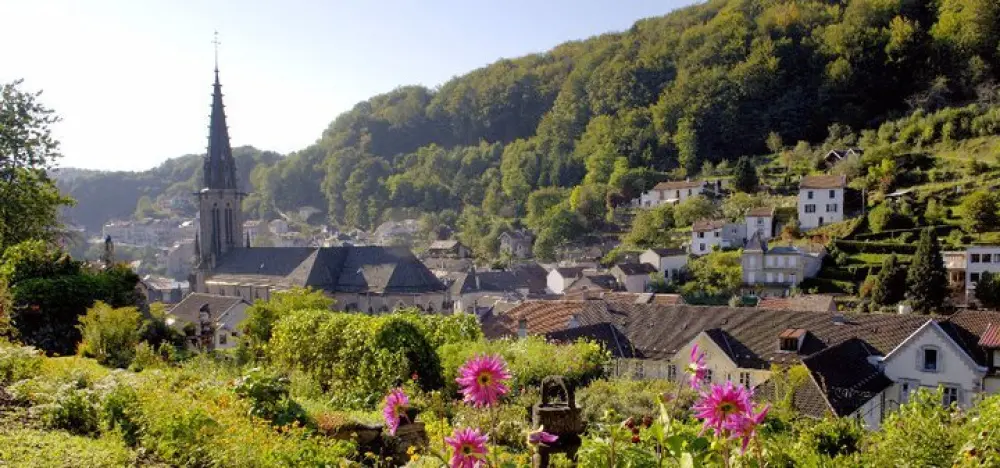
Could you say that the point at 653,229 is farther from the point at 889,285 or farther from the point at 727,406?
the point at 727,406

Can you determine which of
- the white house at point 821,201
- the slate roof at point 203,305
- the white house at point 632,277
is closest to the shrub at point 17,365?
the slate roof at point 203,305

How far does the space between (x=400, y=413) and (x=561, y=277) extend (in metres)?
48.4

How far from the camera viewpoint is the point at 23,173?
47.4ft

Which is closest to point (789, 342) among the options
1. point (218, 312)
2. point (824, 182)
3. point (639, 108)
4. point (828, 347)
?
point (828, 347)

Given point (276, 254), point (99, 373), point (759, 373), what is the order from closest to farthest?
point (99, 373) < point (759, 373) < point (276, 254)

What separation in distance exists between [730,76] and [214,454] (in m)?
88.8

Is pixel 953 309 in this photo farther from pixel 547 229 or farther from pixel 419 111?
pixel 419 111

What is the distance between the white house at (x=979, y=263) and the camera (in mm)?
37812

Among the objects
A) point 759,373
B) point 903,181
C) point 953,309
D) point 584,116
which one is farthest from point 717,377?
point 584,116

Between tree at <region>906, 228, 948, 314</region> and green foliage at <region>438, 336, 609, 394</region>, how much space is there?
30.6 m

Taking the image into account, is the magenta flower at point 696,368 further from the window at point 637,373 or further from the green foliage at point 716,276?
the green foliage at point 716,276

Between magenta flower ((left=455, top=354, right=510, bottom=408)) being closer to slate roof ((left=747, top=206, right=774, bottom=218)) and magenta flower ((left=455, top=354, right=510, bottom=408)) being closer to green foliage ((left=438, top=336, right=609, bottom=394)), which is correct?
green foliage ((left=438, top=336, right=609, bottom=394))

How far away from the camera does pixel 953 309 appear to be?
3553 centimetres

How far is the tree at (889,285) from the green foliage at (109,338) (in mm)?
34877
